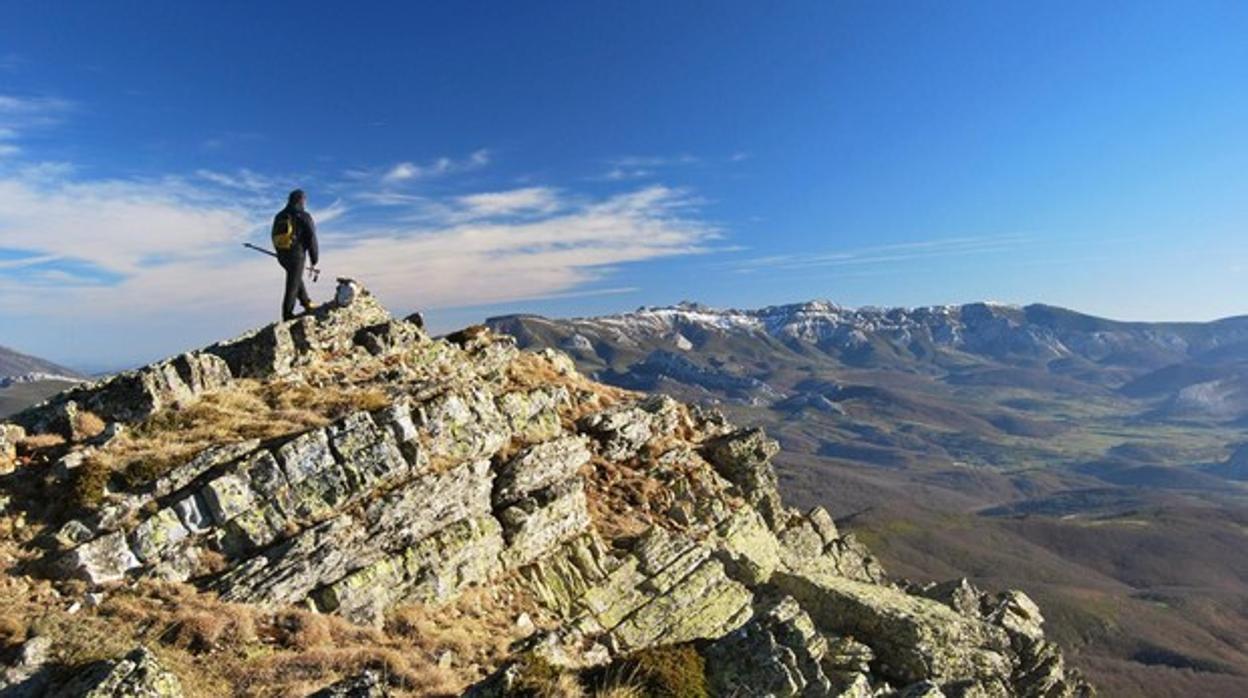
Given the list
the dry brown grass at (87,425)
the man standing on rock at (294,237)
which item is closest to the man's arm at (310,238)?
the man standing on rock at (294,237)

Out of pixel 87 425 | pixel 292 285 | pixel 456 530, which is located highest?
pixel 292 285

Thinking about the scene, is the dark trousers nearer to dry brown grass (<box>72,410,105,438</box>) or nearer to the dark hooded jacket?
the dark hooded jacket

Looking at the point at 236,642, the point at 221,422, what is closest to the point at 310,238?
the point at 221,422

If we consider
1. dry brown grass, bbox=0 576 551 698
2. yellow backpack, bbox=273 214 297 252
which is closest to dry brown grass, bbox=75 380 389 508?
dry brown grass, bbox=0 576 551 698

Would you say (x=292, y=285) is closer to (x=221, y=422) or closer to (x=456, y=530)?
(x=221, y=422)

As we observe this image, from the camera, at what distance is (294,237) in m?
35.7

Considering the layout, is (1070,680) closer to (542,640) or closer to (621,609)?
(621,609)

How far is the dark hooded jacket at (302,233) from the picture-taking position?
35500 mm

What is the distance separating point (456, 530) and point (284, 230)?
57.8 feet

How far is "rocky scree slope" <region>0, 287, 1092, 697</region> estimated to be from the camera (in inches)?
818

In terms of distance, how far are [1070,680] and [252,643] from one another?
40027mm

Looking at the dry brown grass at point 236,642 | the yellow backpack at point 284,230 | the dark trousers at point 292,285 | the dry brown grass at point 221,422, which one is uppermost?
the yellow backpack at point 284,230

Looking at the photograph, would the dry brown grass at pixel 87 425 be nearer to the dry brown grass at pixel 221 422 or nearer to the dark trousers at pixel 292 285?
the dry brown grass at pixel 221 422

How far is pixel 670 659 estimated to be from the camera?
62.5ft
